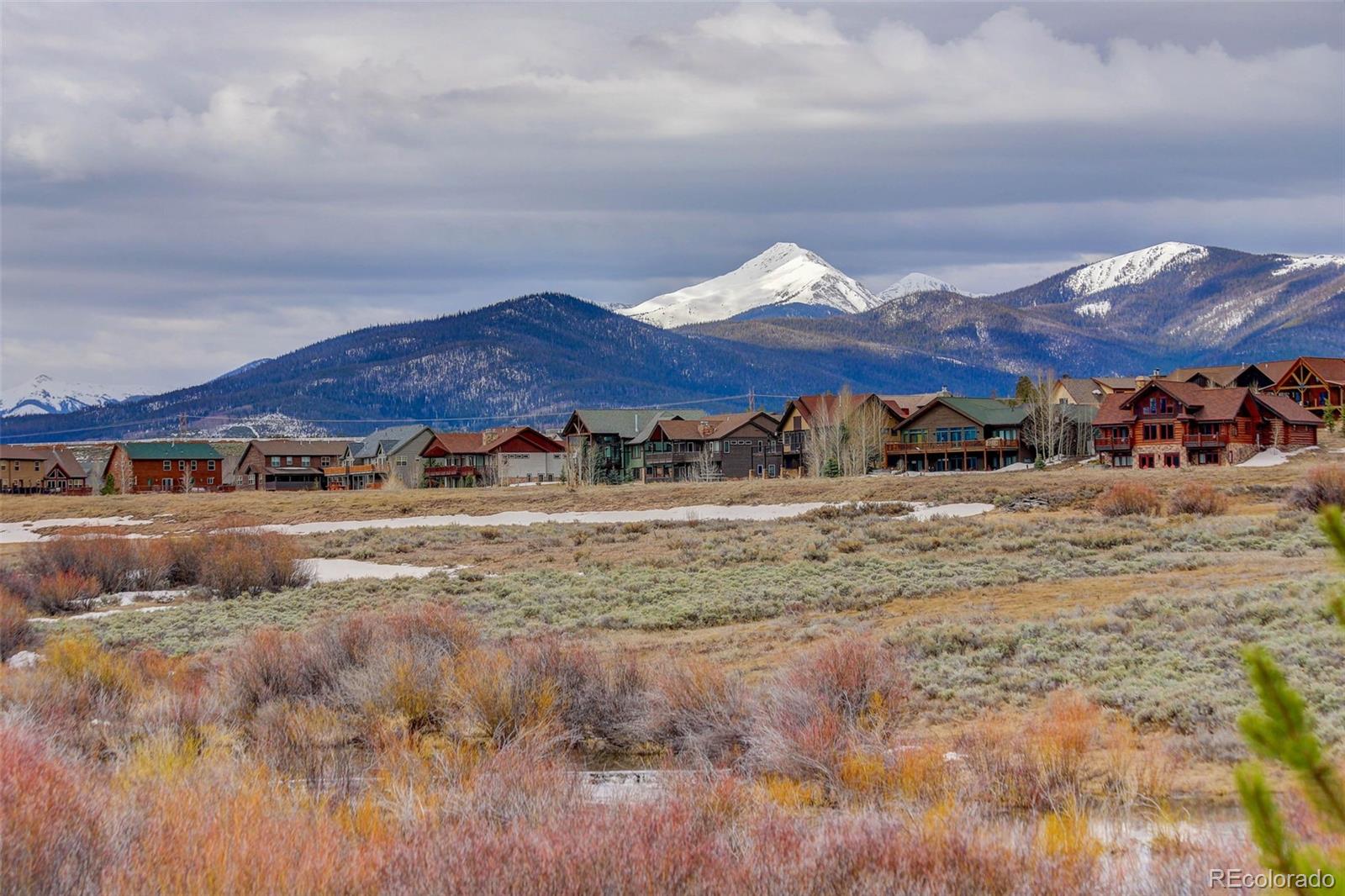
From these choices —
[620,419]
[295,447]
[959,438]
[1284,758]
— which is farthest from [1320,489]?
[295,447]

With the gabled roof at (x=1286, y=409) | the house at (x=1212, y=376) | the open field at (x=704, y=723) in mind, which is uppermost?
the house at (x=1212, y=376)

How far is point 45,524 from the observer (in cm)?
6669

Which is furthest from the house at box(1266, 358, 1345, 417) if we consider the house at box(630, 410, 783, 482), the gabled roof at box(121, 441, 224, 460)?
the gabled roof at box(121, 441, 224, 460)

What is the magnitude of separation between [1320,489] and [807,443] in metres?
54.8

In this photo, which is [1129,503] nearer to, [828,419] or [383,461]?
[828,419]

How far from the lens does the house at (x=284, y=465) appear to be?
379 feet

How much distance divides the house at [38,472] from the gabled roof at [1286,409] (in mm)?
110682

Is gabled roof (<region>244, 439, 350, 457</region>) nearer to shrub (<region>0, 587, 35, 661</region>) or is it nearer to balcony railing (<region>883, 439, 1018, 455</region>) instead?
balcony railing (<region>883, 439, 1018, 455</region>)

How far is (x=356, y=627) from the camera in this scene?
1727 cm

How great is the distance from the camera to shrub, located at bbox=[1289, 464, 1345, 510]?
3450 centimetres

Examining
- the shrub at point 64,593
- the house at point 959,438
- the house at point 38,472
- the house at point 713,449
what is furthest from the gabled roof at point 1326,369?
the house at point 38,472

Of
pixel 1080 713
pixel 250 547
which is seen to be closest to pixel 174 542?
pixel 250 547

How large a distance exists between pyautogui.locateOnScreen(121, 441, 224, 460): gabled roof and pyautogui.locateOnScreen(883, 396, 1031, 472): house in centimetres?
7363

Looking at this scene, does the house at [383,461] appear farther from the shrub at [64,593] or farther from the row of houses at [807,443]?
the shrub at [64,593]
